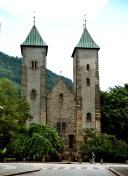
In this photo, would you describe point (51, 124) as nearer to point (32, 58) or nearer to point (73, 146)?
point (73, 146)

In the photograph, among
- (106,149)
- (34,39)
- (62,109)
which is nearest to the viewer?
(106,149)

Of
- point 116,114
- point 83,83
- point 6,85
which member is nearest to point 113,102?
point 116,114

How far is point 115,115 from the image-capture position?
49.5m

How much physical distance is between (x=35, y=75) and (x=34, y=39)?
6.52m

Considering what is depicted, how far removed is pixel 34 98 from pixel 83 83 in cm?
803

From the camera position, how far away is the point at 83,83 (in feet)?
163

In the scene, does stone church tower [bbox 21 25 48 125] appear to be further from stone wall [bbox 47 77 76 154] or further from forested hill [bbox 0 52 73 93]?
forested hill [bbox 0 52 73 93]

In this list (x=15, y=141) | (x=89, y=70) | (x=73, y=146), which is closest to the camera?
(x=15, y=141)

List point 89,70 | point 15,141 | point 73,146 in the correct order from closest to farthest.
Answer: point 15,141
point 73,146
point 89,70

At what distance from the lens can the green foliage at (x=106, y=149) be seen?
40.3 m

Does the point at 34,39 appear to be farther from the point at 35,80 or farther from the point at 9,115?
the point at 9,115

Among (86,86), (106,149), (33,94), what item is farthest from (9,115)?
(86,86)

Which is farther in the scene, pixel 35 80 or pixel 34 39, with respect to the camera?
pixel 34 39

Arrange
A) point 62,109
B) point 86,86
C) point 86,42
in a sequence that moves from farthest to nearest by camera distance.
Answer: point 86,42
point 86,86
point 62,109
